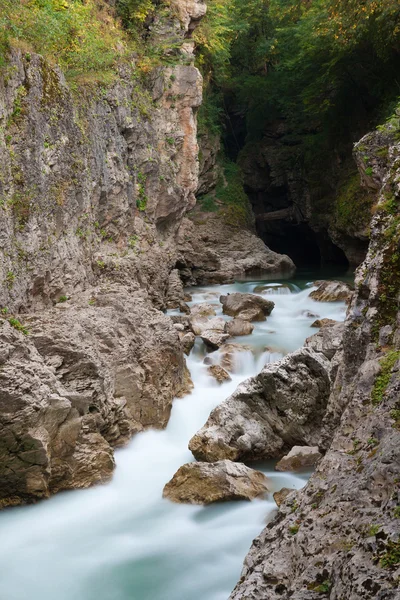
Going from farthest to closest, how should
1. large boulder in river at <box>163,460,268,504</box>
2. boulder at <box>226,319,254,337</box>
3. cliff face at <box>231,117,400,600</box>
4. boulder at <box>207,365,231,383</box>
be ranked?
boulder at <box>226,319,254,337</box> → boulder at <box>207,365,231,383</box> → large boulder in river at <box>163,460,268,504</box> → cliff face at <box>231,117,400,600</box>

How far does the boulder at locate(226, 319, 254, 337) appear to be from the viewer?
42.1 feet

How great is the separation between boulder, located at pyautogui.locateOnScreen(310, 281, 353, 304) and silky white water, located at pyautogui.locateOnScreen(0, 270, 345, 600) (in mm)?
8915

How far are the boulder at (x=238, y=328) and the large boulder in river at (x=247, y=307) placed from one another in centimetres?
119

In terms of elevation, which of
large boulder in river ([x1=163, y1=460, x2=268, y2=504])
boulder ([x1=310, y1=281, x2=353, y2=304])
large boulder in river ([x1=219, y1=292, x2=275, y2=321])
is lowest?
large boulder in river ([x1=163, y1=460, x2=268, y2=504])

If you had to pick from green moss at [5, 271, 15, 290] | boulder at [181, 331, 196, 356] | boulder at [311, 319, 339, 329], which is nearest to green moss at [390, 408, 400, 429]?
green moss at [5, 271, 15, 290]

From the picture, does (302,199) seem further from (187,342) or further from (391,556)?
(391,556)

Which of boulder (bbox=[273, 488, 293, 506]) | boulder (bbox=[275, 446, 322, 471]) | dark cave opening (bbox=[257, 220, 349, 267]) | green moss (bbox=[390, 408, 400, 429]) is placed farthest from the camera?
dark cave opening (bbox=[257, 220, 349, 267])

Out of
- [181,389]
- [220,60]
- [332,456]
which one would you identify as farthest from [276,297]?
[332,456]

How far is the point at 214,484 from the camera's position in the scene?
6.42m

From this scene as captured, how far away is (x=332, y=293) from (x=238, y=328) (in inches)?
174

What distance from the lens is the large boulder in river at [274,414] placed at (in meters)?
7.48

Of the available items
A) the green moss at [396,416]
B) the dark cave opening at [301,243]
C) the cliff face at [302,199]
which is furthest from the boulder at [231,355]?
the dark cave opening at [301,243]

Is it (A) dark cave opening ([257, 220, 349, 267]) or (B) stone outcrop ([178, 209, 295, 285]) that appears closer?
(B) stone outcrop ([178, 209, 295, 285])

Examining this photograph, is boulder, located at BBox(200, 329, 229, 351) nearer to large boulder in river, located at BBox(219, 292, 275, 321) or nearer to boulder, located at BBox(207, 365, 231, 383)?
boulder, located at BBox(207, 365, 231, 383)
